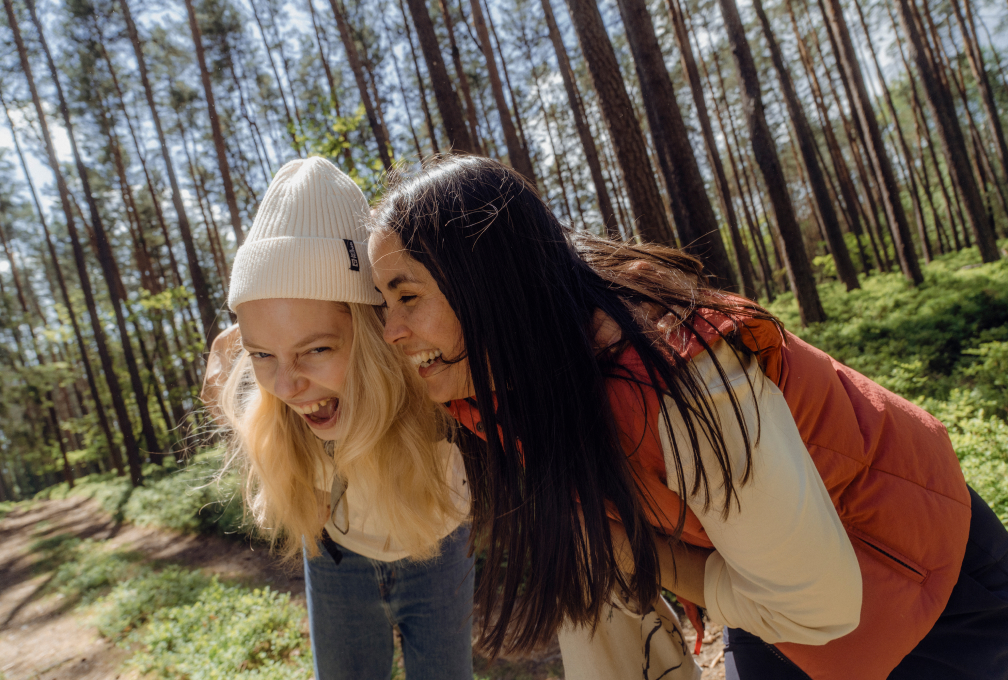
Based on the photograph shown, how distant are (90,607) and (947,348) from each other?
11189 millimetres

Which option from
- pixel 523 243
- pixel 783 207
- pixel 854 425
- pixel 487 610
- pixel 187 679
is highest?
pixel 783 207

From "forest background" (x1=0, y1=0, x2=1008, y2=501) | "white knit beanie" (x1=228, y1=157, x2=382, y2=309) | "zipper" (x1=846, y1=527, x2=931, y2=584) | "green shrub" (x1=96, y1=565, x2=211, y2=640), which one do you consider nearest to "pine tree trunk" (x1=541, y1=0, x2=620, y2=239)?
"forest background" (x1=0, y1=0, x2=1008, y2=501)

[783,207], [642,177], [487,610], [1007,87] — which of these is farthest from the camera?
[1007,87]

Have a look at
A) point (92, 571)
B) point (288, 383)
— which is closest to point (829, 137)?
point (288, 383)

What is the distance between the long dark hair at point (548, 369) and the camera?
122 cm

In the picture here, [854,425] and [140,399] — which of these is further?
[140,399]

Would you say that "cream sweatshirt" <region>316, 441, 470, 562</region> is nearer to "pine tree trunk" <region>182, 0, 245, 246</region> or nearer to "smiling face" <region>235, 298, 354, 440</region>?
"smiling face" <region>235, 298, 354, 440</region>

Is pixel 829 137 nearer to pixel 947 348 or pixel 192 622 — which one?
pixel 947 348

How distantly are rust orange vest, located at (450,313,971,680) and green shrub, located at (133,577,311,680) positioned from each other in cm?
386

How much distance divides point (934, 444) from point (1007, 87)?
32.6 meters

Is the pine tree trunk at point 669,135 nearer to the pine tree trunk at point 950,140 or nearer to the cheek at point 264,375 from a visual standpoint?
the cheek at point 264,375

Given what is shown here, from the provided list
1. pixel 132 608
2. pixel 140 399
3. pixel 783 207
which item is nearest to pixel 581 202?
pixel 783 207

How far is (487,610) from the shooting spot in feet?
5.03

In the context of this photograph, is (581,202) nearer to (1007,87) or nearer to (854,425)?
(1007,87)
